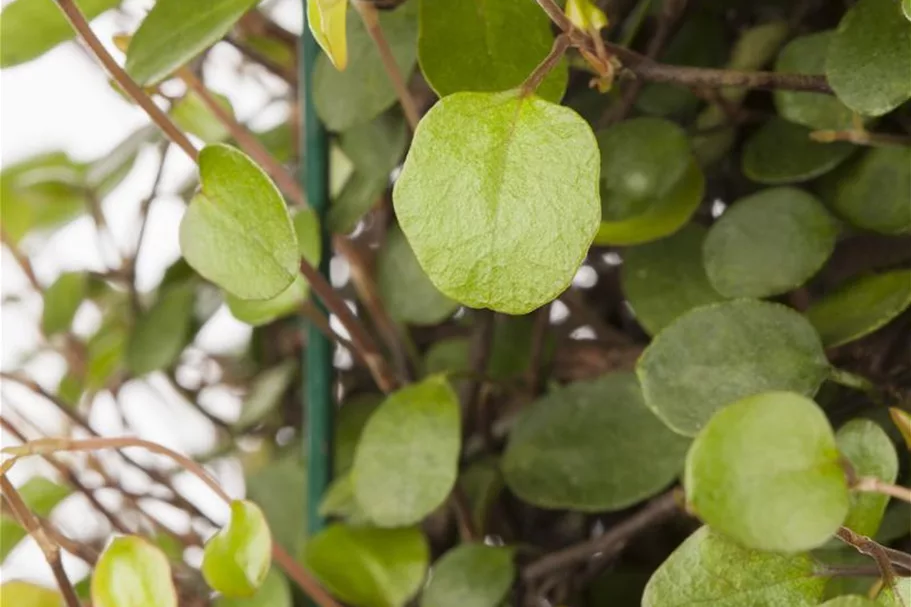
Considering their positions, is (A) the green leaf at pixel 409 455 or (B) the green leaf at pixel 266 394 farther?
(B) the green leaf at pixel 266 394

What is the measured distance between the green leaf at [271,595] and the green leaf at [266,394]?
13 cm

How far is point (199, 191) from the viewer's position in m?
0.34

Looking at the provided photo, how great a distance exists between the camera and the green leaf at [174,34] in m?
0.32

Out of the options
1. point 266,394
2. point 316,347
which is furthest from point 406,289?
point 266,394

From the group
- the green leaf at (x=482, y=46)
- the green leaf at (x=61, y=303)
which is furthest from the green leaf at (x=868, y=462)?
the green leaf at (x=61, y=303)

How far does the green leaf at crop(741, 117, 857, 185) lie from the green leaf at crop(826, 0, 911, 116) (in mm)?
63

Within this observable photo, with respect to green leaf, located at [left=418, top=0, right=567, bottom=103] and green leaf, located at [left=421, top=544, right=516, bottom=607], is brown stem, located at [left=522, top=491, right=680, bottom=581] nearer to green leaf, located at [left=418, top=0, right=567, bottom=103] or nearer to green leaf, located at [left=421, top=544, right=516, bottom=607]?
green leaf, located at [left=421, top=544, right=516, bottom=607]

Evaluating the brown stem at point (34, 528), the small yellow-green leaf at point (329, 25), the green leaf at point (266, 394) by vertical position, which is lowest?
the green leaf at point (266, 394)

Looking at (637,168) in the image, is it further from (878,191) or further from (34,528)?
(34,528)

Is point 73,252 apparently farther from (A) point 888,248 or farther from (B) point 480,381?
(A) point 888,248

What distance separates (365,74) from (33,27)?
0.43ft

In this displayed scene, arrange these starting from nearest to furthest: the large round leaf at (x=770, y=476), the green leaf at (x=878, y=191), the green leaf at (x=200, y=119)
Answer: the large round leaf at (x=770, y=476) → the green leaf at (x=878, y=191) → the green leaf at (x=200, y=119)

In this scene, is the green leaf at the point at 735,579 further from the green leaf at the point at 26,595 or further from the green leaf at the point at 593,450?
the green leaf at the point at 26,595

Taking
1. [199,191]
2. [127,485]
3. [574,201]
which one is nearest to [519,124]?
[574,201]
